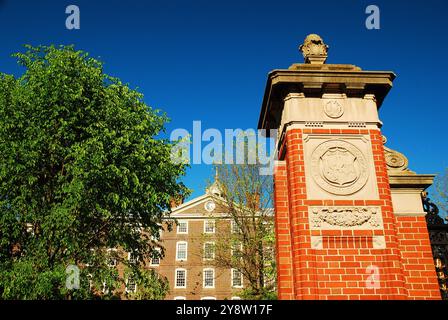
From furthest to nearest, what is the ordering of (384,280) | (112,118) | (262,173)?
(262,173), (112,118), (384,280)

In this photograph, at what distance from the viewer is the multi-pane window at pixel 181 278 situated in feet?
127

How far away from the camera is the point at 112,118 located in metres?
14.0

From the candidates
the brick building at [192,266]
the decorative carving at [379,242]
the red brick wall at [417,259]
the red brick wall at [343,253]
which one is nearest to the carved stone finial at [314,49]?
the red brick wall at [343,253]

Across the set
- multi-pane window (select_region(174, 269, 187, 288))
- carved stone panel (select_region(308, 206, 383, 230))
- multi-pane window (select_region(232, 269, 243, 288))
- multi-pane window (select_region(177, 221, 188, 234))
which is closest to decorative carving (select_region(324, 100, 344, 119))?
carved stone panel (select_region(308, 206, 383, 230))

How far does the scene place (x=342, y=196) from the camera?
5.22 m

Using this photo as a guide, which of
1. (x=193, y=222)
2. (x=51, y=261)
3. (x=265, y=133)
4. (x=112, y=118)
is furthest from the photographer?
(x=193, y=222)

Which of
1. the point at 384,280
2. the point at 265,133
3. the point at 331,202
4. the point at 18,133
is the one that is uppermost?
the point at 18,133

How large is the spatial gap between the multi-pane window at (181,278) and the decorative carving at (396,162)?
3607cm

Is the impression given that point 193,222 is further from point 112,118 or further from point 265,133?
point 265,133

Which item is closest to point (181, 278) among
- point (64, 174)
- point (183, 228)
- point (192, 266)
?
point (192, 266)

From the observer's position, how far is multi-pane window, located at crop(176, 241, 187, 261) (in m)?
40.2

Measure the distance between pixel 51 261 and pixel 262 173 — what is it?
39.6ft

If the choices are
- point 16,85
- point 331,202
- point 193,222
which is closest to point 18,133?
point 16,85

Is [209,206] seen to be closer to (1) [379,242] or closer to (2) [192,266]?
(2) [192,266]
